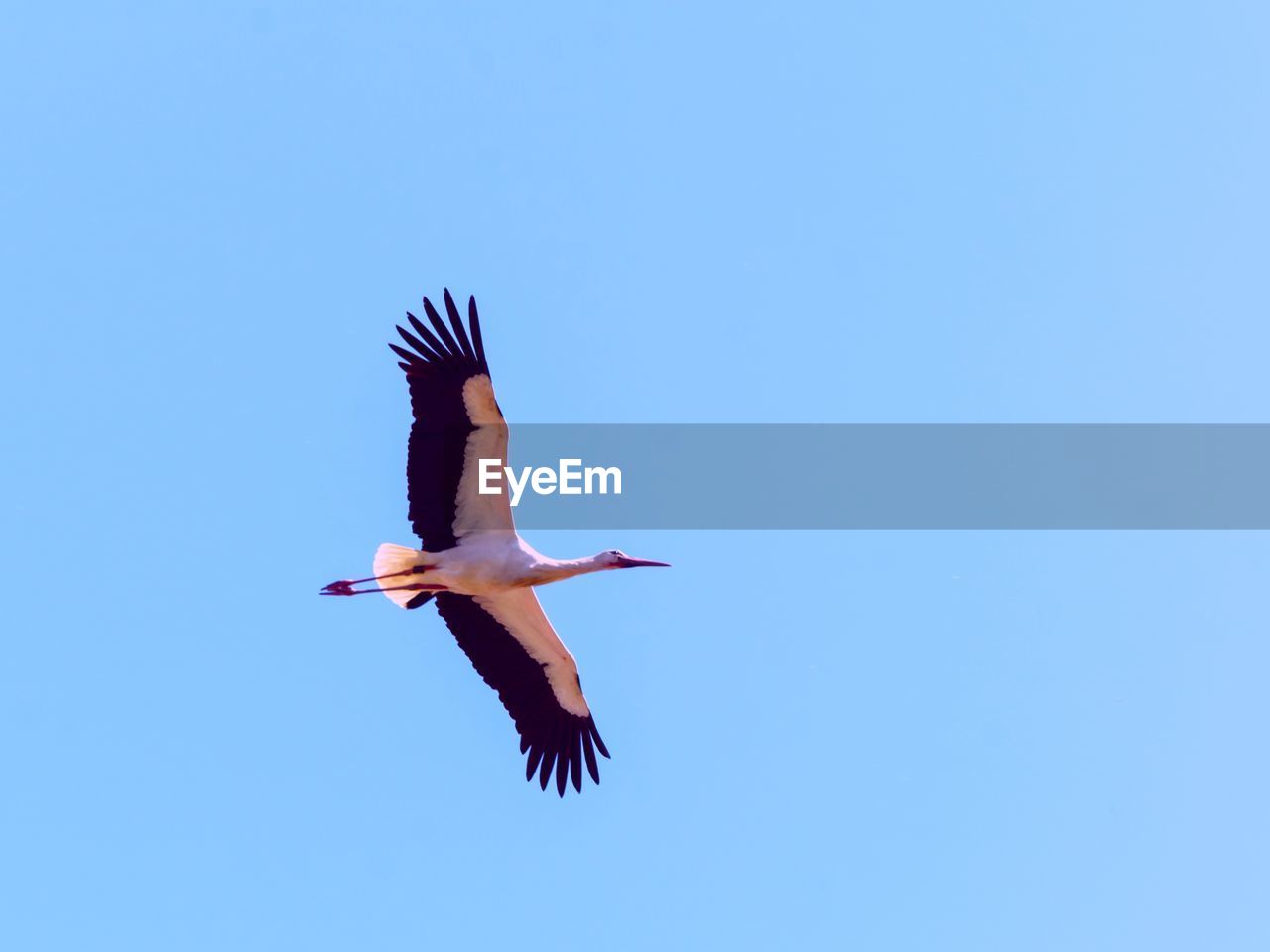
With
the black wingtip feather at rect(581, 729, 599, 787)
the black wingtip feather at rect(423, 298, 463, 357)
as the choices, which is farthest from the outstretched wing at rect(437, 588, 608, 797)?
the black wingtip feather at rect(423, 298, 463, 357)

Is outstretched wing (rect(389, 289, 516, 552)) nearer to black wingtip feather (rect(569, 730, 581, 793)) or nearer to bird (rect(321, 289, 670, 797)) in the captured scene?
bird (rect(321, 289, 670, 797))

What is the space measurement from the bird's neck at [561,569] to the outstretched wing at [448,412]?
22.7 inches

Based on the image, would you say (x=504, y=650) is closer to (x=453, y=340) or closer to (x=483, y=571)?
(x=483, y=571)

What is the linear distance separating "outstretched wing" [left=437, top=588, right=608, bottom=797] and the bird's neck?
0.54m

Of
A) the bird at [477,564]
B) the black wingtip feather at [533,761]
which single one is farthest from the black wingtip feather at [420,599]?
the black wingtip feather at [533,761]

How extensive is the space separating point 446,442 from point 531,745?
8.85 ft

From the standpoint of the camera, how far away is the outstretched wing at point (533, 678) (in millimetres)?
16859

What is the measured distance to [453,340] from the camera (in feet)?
51.6

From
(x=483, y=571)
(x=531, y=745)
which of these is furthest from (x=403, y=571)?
(x=531, y=745)

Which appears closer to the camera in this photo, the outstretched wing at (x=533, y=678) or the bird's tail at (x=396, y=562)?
the bird's tail at (x=396, y=562)

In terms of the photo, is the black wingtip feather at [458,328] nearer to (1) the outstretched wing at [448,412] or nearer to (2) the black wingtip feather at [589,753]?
(1) the outstretched wing at [448,412]

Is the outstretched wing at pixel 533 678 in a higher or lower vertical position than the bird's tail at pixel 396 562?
lower

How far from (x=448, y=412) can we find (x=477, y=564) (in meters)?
1.24

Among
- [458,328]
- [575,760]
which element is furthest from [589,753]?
[458,328]
